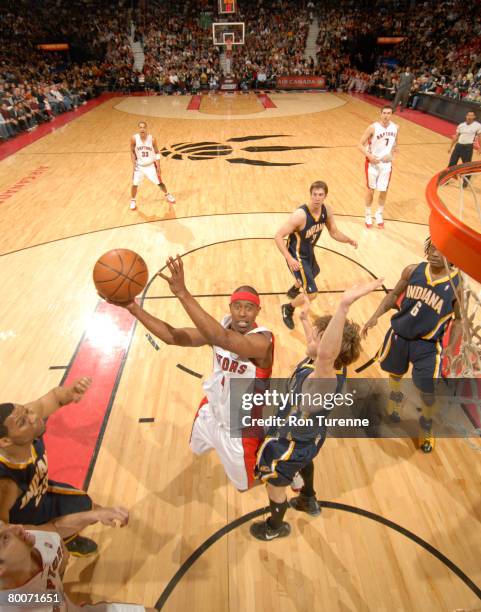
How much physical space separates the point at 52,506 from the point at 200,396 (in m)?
1.72

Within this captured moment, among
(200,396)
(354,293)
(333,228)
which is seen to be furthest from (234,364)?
(333,228)

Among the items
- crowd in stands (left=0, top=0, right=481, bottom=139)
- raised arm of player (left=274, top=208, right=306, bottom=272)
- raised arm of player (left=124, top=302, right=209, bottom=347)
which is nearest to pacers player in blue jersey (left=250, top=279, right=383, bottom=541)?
raised arm of player (left=124, top=302, right=209, bottom=347)

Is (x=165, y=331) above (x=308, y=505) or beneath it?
above

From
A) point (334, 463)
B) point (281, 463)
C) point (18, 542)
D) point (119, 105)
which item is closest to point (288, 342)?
point (334, 463)

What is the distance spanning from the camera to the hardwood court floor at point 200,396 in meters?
2.58

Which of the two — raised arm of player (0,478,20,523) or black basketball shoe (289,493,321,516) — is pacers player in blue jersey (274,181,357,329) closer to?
black basketball shoe (289,493,321,516)

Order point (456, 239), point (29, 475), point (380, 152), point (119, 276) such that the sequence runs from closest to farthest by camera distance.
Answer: point (456, 239), point (29, 475), point (119, 276), point (380, 152)

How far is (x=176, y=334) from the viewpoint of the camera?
2.50 m

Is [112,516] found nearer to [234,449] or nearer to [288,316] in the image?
[234,449]

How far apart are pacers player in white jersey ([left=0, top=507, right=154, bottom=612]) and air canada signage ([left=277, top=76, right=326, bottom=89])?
2612cm

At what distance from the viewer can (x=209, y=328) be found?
6.86 ft

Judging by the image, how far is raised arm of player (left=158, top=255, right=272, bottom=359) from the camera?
2064 millimetres

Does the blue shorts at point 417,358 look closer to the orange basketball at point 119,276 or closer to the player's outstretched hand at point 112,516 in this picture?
the orange basketball at point 119,276

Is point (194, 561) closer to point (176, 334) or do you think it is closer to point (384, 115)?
point (176, 334)
